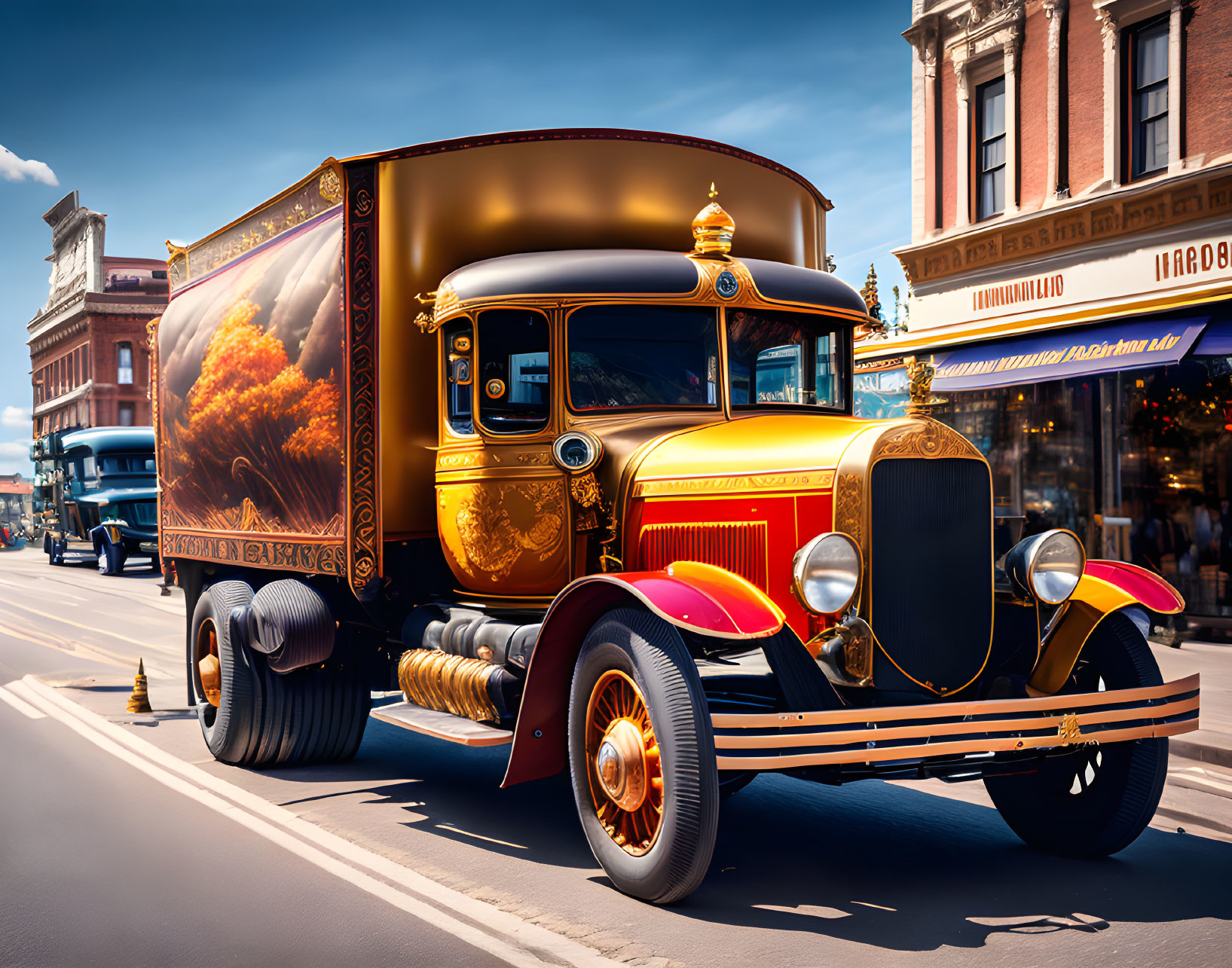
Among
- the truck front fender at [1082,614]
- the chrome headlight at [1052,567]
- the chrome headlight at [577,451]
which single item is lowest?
the truck front fender at [1082,614]

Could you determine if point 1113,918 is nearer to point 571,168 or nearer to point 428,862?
point 428,862

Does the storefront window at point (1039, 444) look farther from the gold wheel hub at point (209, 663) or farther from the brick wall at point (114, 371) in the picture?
the brick wall at point (114, 371)

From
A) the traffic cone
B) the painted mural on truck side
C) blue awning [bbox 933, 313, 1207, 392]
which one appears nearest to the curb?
the painted mural on truck side

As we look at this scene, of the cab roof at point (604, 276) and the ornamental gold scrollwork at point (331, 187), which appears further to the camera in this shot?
the ornamental gold scrollwork at point (331, 187)

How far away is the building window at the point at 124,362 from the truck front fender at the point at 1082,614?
5872 centimetres

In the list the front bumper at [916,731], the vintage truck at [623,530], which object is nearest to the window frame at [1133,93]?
the vintage truck at [623,530]

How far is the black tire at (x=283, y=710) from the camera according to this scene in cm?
773

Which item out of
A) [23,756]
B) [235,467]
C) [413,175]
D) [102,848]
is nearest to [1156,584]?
[413,175]

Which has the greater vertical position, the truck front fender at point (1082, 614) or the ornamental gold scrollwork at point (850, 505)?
the ornamental gold scrollwork at point (850, 505)

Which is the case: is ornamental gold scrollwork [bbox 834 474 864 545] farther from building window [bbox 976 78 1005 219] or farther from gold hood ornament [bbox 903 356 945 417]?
building window [bbox 976 78 1005 219]

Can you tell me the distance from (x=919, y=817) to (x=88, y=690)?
8043 millimetres

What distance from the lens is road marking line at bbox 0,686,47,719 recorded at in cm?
981

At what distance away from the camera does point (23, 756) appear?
8.15 meters

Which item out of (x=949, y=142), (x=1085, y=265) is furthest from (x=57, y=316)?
(x=1085, y=265)
